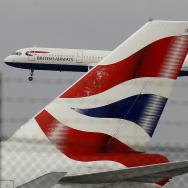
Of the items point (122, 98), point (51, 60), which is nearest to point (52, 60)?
point (51, 60)

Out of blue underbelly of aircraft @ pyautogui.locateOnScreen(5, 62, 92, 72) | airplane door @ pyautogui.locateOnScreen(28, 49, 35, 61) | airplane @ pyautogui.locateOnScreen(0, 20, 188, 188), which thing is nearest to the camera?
airplane @ pyautogui.locateOnScreen(0, 20, 188, 188)

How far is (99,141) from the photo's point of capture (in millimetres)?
14734

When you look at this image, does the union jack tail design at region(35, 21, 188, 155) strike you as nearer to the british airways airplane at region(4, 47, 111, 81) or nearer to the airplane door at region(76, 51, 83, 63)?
the british airways airplane at region(4, 47, 111, 81)

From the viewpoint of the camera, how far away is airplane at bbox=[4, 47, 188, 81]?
81.8 meters

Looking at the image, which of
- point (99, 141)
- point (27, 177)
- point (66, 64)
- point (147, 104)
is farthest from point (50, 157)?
point (66, 64)

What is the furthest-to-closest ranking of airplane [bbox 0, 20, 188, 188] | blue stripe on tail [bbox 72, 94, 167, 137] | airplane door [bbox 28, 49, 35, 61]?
airplane door [bbox 28, 49, 35, 61] < blue stripe on tail [bbox 72, 94, 167, 137] < airplane [bbox 0, 20, 188, 188]

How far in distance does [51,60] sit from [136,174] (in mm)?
70157

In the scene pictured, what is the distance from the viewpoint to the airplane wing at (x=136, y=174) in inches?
489

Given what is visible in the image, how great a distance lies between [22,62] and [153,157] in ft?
226

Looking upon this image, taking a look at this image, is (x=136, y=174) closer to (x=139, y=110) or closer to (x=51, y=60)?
(x=139, y=110)

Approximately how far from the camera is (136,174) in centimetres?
1255

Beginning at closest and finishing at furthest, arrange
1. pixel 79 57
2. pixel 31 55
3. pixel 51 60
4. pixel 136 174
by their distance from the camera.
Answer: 1. pixel 136 174
2. pixel 51 60
3. pixel 31 55
4. pixel 79 57

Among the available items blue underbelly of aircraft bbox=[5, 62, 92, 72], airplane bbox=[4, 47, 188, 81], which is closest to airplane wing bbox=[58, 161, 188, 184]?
airplane bbox=[4, 47, 188, 81]

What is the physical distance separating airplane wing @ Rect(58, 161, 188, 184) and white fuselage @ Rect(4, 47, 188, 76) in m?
68.2
